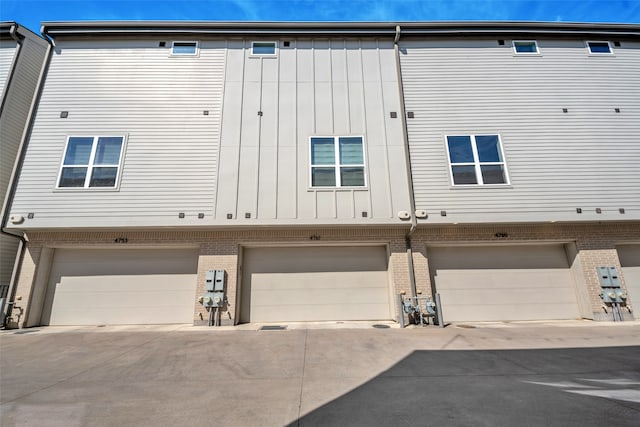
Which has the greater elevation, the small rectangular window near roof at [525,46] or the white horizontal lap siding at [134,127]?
the small rectangular window near roof at [525,46]

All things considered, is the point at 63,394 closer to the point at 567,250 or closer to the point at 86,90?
the point at 86,90

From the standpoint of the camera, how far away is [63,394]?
3248mm

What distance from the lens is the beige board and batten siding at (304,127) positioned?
783 centimetres

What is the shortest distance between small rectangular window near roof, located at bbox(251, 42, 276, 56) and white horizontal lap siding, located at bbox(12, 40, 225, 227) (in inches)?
41.9

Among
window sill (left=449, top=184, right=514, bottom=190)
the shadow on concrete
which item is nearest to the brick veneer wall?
window sill (left=449, top=184, right=514, bottom=190)

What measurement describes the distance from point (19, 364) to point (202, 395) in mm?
3721

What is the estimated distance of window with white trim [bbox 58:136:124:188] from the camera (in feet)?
26.0

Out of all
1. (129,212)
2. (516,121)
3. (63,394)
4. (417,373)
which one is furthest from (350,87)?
(63,394)

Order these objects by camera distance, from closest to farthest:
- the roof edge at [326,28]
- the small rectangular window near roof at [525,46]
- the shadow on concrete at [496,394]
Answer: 1. the shadow on concrete at [496,394]
2. the roof edge at [326,28]
3. the small rectangular window near roof at [525,46]

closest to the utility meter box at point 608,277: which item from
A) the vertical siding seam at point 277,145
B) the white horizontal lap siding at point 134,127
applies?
the vertical siding seam at point 277,145

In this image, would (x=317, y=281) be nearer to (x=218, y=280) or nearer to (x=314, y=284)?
(x=314, y=284)

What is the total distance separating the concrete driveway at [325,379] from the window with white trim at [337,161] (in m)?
4.05

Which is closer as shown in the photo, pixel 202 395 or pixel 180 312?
pixel 202 395

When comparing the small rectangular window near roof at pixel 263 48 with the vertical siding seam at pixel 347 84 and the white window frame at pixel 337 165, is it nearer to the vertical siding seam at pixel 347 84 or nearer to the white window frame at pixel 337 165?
the vertical siding seam at pixel 347 84
